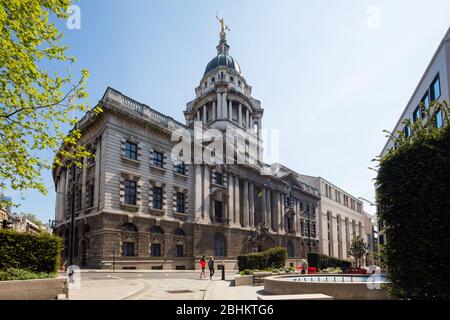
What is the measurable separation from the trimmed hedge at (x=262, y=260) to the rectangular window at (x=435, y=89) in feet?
58.5

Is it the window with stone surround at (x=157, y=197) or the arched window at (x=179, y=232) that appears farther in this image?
the arched window at (x=179, y=232)

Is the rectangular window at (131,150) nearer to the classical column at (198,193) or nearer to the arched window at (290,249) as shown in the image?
the classical column at (198,193)

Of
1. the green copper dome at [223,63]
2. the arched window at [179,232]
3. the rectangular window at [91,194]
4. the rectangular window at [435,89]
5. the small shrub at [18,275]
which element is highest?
the green copper dome at [223,63]

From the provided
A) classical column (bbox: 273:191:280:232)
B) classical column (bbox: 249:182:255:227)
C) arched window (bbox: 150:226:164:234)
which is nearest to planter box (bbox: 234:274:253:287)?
arched window (bbox: 150:226:164:234)

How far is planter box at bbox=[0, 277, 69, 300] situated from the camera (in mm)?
12227

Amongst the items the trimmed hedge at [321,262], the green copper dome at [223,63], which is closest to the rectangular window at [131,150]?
the trimmed hedge at [321,262]

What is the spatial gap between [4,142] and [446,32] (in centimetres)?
2950

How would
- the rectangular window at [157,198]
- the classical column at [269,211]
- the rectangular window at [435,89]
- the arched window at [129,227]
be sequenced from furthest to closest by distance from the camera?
the classical column at [269,211] → the rectangular window at [157,198] → the arched window at [129,227] → the rectangular window at [435,89]

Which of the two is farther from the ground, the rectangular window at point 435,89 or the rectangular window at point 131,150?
the rectangular window at point 435,89

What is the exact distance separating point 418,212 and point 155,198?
94.5ft

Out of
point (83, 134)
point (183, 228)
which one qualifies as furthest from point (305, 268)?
point (83, 134)

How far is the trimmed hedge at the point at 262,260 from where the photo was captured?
2756 centimetres
